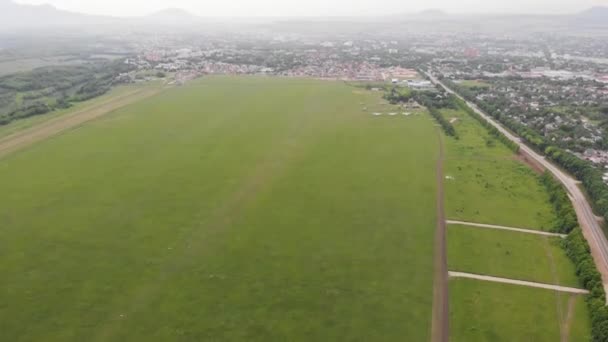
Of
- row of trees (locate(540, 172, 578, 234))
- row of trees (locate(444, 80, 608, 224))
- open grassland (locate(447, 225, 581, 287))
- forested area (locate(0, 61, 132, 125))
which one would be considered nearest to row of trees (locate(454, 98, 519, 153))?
row of trees (locate(444, 80, 608, 224))

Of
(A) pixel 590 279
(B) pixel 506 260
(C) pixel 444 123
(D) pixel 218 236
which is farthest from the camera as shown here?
(C) pixel 444 123

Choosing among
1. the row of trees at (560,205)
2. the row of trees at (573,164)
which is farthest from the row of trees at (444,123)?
the row of trees at (560,205)

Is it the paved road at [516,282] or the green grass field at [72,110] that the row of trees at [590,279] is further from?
the green grass field at [72,110]

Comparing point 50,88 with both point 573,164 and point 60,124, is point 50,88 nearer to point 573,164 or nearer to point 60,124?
point 60,124

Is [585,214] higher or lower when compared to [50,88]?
lower

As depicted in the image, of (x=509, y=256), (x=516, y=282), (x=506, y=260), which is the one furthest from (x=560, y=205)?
(x=516, y=282)

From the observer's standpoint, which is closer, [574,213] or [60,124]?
[574,213]

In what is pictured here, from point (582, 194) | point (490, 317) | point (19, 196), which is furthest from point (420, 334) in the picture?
point (19, 196)

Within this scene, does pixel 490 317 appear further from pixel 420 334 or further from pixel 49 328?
pixel 49 328
